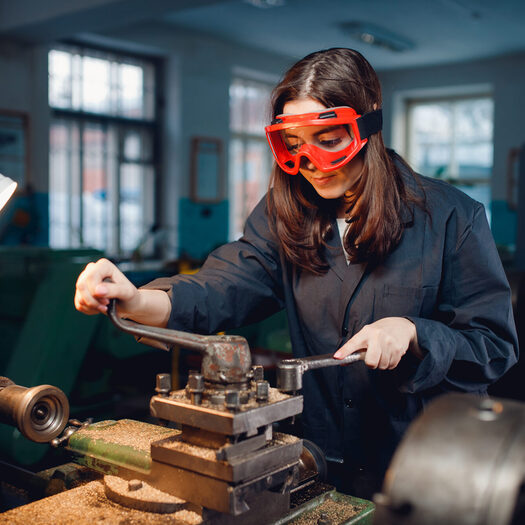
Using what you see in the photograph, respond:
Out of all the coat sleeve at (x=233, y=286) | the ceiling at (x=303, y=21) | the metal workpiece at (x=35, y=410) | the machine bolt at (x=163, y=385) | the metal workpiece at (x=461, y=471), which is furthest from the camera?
the ceiling at (x=303, y=21)

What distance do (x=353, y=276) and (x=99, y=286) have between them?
581 millimetres

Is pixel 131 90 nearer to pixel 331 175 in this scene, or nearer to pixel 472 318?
pixel 331 175

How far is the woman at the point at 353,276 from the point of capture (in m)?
1.22

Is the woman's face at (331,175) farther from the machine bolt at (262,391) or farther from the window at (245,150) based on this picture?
the window at (245,150)

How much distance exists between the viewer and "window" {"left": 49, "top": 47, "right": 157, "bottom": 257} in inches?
267

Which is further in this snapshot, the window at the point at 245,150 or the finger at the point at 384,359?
the window at the point at 245,150

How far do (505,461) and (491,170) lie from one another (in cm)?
875

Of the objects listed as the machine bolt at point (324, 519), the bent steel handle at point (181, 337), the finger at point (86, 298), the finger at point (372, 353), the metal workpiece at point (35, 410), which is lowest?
the machine bolt at point (324, 519)

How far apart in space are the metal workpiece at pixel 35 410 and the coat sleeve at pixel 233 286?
274mm

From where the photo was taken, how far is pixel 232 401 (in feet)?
2.69

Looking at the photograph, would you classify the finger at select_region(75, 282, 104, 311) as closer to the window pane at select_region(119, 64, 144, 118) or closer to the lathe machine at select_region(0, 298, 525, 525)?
the lathe machine at select_region(0, 298, 525, 525)

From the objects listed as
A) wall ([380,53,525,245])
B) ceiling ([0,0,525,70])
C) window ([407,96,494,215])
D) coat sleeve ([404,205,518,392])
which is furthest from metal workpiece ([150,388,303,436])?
window ([407,96,494,215])

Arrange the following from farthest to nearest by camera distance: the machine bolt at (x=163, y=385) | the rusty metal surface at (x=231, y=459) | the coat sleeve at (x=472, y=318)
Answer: the coat sleeve at (x=472, y=318) → the machine bolt at (x=163, y=385) → the rusty metal surface at (x=231, y=459)

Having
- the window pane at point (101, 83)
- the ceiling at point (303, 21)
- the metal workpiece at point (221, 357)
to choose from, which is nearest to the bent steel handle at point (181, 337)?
the metal workpiece at point (221, 357)
